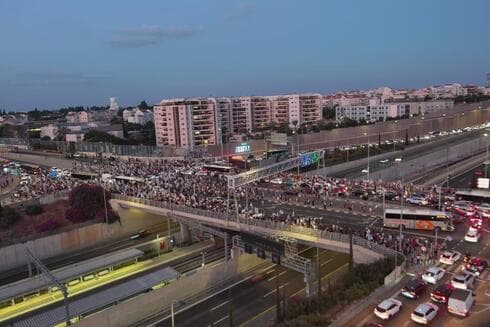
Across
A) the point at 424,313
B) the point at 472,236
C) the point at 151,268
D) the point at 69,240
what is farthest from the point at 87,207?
the point at 424,313

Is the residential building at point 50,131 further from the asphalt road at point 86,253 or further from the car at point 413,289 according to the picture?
the car at point 413,289

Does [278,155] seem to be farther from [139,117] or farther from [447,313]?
[139,117]

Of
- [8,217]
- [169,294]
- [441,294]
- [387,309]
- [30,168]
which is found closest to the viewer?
[387,309]

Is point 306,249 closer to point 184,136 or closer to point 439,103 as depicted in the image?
point 184,136

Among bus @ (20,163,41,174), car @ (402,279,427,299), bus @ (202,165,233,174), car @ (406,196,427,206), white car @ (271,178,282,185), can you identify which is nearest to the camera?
car @ (402,279,427,299)

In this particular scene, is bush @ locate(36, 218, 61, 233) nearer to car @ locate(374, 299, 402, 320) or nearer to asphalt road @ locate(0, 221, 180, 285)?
asphalt road @ locate(0, 221, 180, 285)

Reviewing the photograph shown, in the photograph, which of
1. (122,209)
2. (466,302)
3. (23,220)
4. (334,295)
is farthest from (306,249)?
(23,220)

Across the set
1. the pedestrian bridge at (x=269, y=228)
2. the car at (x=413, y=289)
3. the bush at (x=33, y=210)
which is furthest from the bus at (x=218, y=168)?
the car at (x=413, y=289)

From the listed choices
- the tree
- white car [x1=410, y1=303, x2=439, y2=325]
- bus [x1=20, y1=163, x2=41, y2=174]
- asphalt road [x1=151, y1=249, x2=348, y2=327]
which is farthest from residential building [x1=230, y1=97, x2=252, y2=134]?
white car [x1=410, y1=303, x2=439, y2=325]
